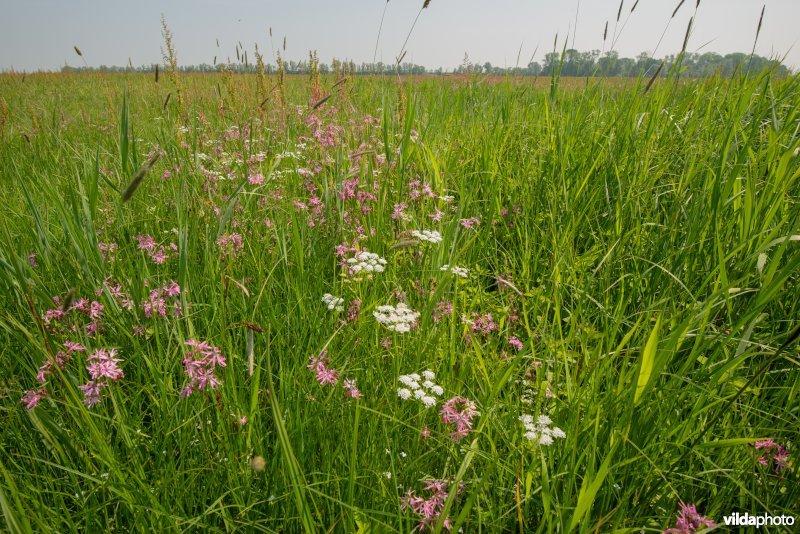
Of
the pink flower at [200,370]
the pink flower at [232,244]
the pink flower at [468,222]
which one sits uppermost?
the pink flower at [468,222]

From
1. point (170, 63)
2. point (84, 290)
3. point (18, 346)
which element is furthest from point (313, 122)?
point (18, 346)

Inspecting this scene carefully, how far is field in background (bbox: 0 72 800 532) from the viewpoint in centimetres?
118

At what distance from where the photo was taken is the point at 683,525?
3.31 feet

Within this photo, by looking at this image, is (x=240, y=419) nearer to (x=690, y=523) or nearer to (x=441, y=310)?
(x=441, y=310)

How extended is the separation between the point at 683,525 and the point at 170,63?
2.93 meters

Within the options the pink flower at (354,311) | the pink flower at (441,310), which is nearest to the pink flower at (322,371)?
the pink flower at (354,311)

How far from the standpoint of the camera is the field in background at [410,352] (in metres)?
1.18

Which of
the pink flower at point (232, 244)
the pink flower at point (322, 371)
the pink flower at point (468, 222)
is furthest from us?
the pink flower at point (468, 222)

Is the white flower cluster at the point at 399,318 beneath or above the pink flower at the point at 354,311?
above

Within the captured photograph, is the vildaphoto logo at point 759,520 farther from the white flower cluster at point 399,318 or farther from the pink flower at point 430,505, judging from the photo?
the white flower cluster at point 399,318

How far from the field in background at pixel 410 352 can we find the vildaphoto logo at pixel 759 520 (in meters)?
0.04

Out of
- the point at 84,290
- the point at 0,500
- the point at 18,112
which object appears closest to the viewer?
the point at 0,500

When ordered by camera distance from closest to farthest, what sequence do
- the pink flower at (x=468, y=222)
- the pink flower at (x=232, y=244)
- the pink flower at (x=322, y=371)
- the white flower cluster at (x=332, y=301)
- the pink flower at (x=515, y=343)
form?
the pink flower at (x=322, y=371) < the white flower cluster at (x=332, y=301) < the pink flower at (x=515, y=343) < the pink flower at (x=232, y=244) < the pink flower at (x=468, y=222)

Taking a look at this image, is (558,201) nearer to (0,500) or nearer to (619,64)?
(619,64)
